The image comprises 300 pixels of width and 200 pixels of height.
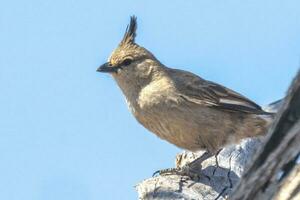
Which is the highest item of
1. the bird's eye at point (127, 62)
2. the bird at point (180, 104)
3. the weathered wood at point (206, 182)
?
the bird's eye at point (127, 62)

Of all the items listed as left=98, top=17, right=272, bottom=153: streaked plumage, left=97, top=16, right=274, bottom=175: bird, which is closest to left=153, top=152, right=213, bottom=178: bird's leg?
left=97, top=16, right=274, bottom=175: bird

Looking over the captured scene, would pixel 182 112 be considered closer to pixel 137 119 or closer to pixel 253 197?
pixel 137 119

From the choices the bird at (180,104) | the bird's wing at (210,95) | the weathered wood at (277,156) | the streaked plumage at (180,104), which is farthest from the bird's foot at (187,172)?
the weathered wood at (277,156)

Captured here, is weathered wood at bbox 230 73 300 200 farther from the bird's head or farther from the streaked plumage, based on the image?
the bird's head

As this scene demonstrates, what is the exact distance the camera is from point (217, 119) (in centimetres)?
704

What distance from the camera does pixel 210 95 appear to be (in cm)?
721

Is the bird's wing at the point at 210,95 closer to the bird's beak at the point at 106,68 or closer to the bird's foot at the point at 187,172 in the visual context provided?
the bird's beak at the point at 106,68

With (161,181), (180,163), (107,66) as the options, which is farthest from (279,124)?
(107,66)

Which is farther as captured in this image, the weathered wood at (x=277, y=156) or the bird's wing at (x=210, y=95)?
the bird's wing at (x=210, y=95)

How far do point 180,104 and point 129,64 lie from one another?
2.59 ft

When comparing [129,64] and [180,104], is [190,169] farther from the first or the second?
[129,64]

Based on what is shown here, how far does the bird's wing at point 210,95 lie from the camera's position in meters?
7.07

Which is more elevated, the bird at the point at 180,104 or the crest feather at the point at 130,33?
the crest feather at the point at 130,33

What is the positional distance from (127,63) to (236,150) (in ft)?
6.29
